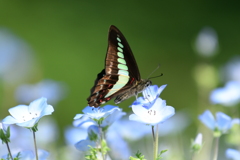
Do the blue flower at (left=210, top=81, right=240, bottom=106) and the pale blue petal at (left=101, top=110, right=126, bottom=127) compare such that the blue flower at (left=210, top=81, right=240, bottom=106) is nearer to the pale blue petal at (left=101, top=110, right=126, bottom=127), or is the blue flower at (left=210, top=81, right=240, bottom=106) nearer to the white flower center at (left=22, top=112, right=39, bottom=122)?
the pale blue petal at (left=101, top=110, right=126, bottom=127)

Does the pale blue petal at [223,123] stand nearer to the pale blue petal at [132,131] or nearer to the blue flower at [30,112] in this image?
the pale blue petal at [132,131]

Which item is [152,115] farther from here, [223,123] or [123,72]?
[123,72]

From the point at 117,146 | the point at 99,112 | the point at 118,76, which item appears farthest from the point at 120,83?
the point at 99,112

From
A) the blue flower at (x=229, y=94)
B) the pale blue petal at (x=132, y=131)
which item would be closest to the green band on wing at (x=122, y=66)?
the pale blue petal at (x=132, y=131)

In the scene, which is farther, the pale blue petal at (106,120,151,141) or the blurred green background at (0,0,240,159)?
the blurred green background at (0,0,240,159)

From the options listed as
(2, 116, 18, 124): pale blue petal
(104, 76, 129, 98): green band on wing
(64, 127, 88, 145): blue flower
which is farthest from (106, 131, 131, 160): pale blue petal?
(2, 116, 18, 124): pale blue petal

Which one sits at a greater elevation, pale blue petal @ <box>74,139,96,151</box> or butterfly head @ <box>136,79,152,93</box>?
butterfly head @ <box>136,79,152,93</box>

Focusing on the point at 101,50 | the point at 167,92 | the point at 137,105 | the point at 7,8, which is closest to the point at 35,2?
the point at 7,8
